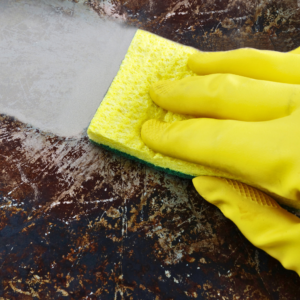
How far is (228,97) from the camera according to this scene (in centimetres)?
77

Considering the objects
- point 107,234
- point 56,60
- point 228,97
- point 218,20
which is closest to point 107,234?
point 107,234

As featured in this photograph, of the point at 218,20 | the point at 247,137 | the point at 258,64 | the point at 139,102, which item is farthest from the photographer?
the point at 218,20

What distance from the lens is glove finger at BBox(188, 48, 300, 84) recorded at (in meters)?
0.80

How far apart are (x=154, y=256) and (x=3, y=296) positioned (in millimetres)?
491

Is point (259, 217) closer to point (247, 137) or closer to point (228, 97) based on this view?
point (247, 137)

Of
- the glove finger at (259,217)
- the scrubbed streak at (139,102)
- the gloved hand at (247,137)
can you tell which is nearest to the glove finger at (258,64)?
the gloved hand at (247,137)

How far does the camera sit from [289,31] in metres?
1.13

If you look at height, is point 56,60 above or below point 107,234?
above

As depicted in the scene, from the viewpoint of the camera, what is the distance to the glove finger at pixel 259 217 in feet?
2.31

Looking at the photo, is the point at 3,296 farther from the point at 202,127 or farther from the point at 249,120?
the point at 249,120

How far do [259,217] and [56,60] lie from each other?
991 mm

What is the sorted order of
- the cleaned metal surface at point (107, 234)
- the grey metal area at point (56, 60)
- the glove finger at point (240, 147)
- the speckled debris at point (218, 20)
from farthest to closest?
the speckled debris at point (218, 20) → the grey metal area at point (56, 60) → the cleaned metal surface at point (107, 234) → the glove finger at point (240, 147)

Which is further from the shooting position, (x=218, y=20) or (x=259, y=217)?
(x=218, y=20)

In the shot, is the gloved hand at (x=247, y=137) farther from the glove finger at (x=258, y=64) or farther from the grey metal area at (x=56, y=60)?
the grey metal area at (x=56, y=60)
